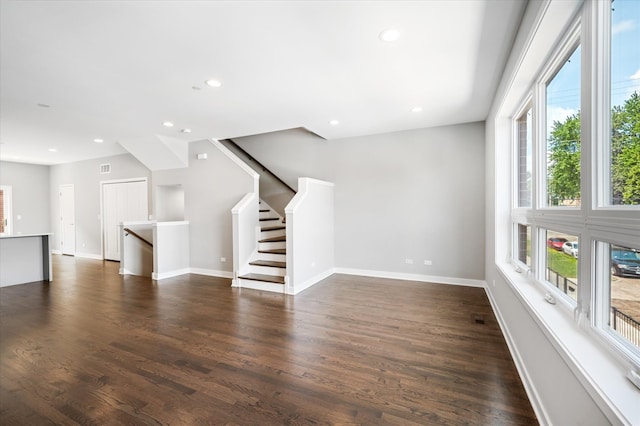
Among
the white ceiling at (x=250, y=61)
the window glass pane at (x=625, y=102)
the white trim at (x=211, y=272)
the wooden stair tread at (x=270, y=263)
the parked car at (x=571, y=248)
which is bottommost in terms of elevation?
the white trim at (x=211, y=272)

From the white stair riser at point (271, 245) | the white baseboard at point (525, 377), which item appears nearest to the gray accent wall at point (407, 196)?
the white stair riser at point (271, 245)

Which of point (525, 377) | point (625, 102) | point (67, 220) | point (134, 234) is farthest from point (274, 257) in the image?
point (67, 220)

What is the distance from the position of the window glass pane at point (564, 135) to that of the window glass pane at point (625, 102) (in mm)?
442

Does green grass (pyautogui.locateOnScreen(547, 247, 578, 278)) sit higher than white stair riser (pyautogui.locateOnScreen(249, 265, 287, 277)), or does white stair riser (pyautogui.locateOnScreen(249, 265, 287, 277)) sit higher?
green grass (pyautogui.locateOnScreen(547, 247, 578, 278))

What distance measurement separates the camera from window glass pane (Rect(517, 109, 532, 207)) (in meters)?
2.80

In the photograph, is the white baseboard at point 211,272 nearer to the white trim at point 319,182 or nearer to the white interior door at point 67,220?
the white trim at point 319,182

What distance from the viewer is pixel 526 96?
8.88ft

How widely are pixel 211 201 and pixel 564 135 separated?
5526 millimetres

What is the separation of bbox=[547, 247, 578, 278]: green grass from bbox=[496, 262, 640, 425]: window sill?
210 millimetres

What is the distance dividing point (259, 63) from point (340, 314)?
2.94 m

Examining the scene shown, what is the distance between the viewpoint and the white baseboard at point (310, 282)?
4.35 meters

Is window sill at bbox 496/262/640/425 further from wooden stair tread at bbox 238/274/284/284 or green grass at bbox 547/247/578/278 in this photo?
wooden stair tread at bbox 238/274/284/284

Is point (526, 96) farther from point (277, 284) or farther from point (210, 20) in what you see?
point (277, 284)

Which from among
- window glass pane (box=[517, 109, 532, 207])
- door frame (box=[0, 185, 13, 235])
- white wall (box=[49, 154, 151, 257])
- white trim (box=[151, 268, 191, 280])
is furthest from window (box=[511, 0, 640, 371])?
door frame (box=[0, 185, 13, 235])
